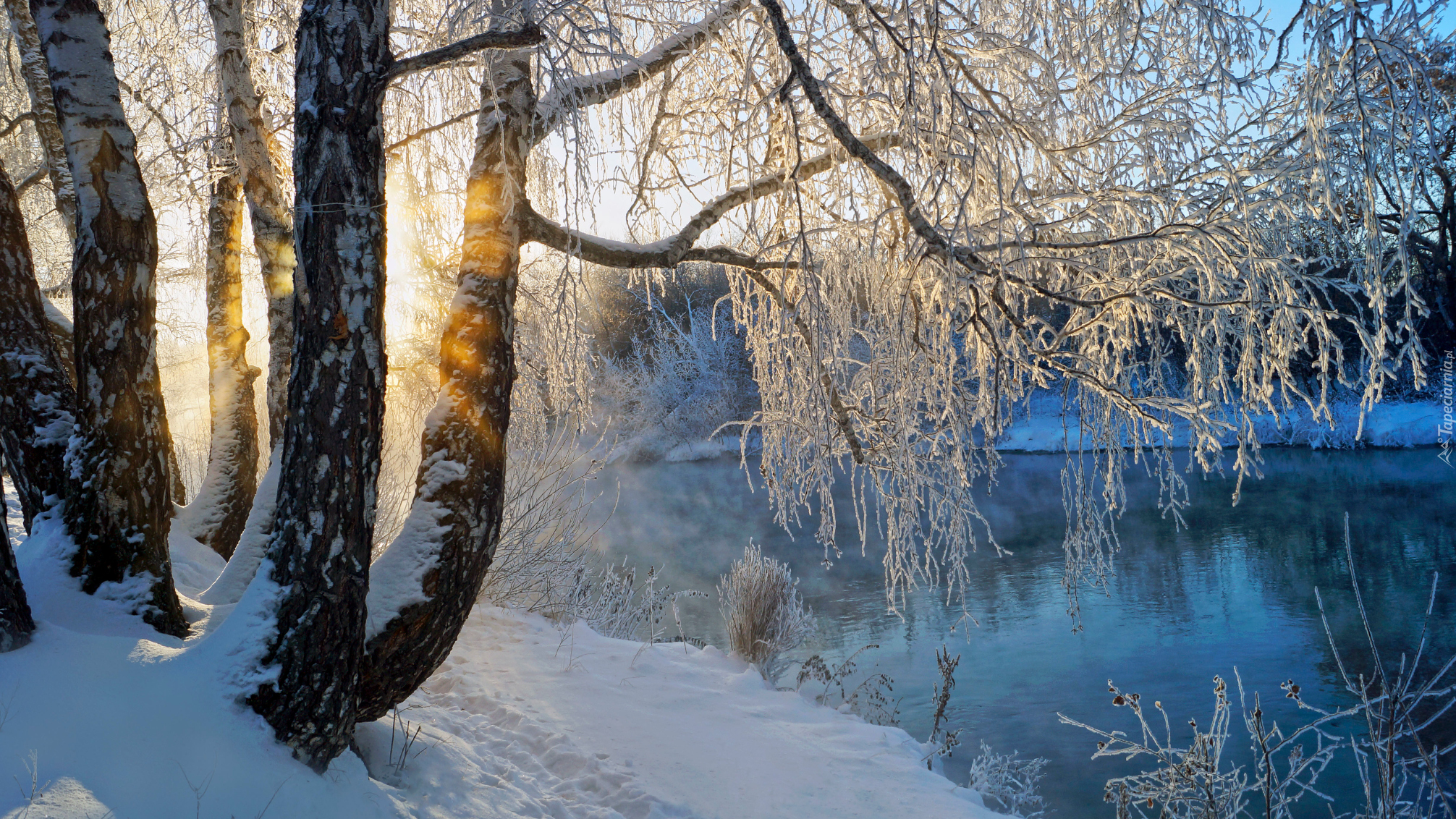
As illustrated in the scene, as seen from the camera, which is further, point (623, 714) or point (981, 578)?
point (981, 578)

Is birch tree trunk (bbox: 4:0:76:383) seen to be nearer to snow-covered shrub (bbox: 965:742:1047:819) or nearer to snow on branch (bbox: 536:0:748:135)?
snow on branch (bbox: 536:0:748:135)

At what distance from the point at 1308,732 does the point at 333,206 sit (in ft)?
21.4

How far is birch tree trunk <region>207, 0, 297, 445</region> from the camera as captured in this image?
340 cm

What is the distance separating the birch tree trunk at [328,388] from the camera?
1.92m

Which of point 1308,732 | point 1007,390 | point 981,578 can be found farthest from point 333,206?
point 981,578

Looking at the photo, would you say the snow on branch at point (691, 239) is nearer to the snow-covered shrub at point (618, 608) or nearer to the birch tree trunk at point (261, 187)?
the birch tree trunk at point (261, 187)

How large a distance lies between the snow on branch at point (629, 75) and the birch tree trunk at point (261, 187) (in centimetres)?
173

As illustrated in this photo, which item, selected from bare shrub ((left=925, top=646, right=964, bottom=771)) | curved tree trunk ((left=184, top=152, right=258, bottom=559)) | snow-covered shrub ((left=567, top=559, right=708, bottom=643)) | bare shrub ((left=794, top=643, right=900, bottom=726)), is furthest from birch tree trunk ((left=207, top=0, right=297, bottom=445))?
bare shrub ((left=925, top=646, right=964, bottom=771))

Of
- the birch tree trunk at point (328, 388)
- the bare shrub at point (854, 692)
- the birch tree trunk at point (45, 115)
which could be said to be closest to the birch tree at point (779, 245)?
the birch tree trunk at point (328, 388)

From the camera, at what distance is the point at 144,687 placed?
179 centimetres

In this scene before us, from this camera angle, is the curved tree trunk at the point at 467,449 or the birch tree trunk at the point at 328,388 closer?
the birch tree trunk at the point at 328,388

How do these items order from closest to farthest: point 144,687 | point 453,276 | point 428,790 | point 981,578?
point 144,687 → point 428,790 → point 453,276 → point 981,578

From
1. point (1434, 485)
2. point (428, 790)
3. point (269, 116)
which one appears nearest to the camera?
point (428, 790)

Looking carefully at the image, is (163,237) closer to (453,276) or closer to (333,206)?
(453,276)
